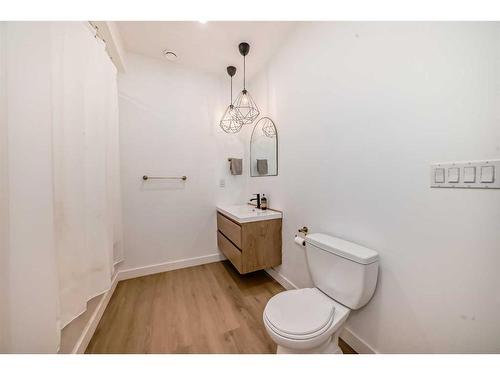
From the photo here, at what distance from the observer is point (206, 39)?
1.72 metres

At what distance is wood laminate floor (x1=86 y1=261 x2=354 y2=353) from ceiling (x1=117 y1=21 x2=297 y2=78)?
241 cm

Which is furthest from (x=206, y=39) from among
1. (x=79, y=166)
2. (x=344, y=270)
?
(x=344, y=270)

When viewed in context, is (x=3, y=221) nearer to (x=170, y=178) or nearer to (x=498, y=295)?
(x=170, y=178)

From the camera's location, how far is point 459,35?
2.37 feet

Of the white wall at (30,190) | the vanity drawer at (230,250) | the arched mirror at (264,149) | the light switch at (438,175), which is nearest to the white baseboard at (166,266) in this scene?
the vanity drawer at (230,250)

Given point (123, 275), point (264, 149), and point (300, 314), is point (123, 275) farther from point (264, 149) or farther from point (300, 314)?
point (264, 149)

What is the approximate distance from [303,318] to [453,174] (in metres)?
0.95

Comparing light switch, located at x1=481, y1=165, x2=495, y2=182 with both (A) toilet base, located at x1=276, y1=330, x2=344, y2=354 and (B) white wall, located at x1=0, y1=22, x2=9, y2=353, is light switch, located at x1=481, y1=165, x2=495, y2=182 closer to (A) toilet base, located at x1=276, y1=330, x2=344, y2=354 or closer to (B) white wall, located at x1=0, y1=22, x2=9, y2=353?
(A) toilet base, located at x1=276, y1=330, x2=344, y2=354

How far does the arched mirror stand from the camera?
1951 mm

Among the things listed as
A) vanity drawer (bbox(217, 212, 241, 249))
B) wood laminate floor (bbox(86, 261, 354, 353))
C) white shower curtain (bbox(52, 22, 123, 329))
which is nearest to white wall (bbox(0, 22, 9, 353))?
white shower curtain (bbox(52, 22, 123, 329))

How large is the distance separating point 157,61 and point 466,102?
8.40 feet

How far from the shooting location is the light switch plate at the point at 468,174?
2.13 ft

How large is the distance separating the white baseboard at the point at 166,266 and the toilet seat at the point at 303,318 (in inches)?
56.6
